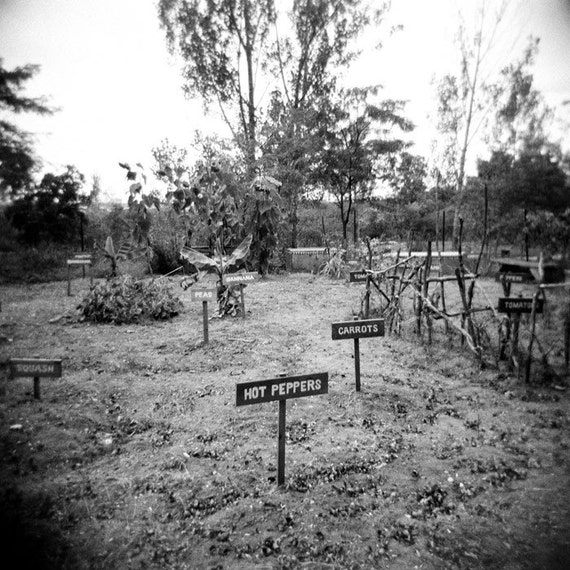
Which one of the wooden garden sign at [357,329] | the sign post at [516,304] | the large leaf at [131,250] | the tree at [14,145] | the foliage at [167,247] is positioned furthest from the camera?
the foliage at [167,247]

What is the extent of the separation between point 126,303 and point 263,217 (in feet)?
17.0

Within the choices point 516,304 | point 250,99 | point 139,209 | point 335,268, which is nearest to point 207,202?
point 139,209

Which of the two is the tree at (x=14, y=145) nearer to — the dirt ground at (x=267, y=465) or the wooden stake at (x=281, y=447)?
the dirt ground at (x=267, y=465)

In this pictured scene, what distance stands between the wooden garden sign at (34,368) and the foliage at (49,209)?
0.67 m

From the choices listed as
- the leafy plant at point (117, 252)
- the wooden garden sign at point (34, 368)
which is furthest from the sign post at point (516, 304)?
the leafy plant at point (117, 252)

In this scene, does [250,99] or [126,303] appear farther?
[250,99]

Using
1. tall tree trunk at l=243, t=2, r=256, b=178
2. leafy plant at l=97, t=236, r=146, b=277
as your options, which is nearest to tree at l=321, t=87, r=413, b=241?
tall tree trunk at l=243, t=2, r=256, b=178

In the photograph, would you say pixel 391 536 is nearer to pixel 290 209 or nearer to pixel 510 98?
pixel 510 98

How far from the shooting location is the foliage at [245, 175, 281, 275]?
10.0 metres

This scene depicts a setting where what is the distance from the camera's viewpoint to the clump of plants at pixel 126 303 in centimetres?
601

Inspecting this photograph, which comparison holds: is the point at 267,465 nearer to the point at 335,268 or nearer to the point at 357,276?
the point at 357,276

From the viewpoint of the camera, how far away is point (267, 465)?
263cm

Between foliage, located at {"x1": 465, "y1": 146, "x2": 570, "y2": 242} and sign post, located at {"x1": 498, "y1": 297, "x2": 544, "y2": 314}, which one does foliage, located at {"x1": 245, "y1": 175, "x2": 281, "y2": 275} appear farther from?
foliage, located at {"x1": 465, "y1": 146, "x2": 570, "y2": 242}

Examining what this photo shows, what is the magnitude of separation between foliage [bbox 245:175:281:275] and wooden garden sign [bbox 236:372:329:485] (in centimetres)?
802
